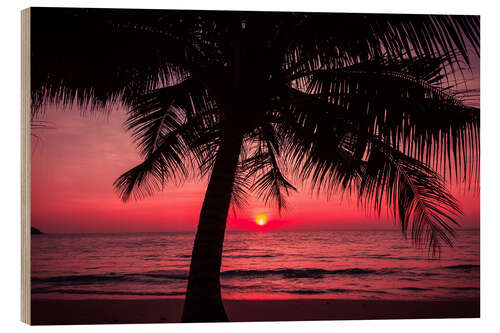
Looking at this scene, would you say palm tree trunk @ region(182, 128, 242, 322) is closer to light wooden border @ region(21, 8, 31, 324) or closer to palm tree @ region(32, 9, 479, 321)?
palm tree @ region(32, 9, 479, 321)

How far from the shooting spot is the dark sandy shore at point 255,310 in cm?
405

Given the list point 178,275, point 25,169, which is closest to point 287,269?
point 178,275

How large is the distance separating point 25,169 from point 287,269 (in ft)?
6.74

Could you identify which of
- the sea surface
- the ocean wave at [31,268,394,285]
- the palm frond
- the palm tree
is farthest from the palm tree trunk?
the palm frond

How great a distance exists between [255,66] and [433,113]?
137 cm

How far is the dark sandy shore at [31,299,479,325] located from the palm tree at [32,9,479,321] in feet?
0.90

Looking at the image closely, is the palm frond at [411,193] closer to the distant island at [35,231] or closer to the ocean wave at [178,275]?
the ocean wave at [178,275]

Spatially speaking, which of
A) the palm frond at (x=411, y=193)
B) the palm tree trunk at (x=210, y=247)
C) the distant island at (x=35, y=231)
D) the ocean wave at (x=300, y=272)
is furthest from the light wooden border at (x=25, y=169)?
the palm frond at (x=411, y=193)

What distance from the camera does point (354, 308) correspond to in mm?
4465

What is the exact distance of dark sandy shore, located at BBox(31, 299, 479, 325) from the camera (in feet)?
13.3

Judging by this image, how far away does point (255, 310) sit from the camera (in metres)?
4.65

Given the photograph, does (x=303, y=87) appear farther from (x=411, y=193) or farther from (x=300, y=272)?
(x=300, y=272)
